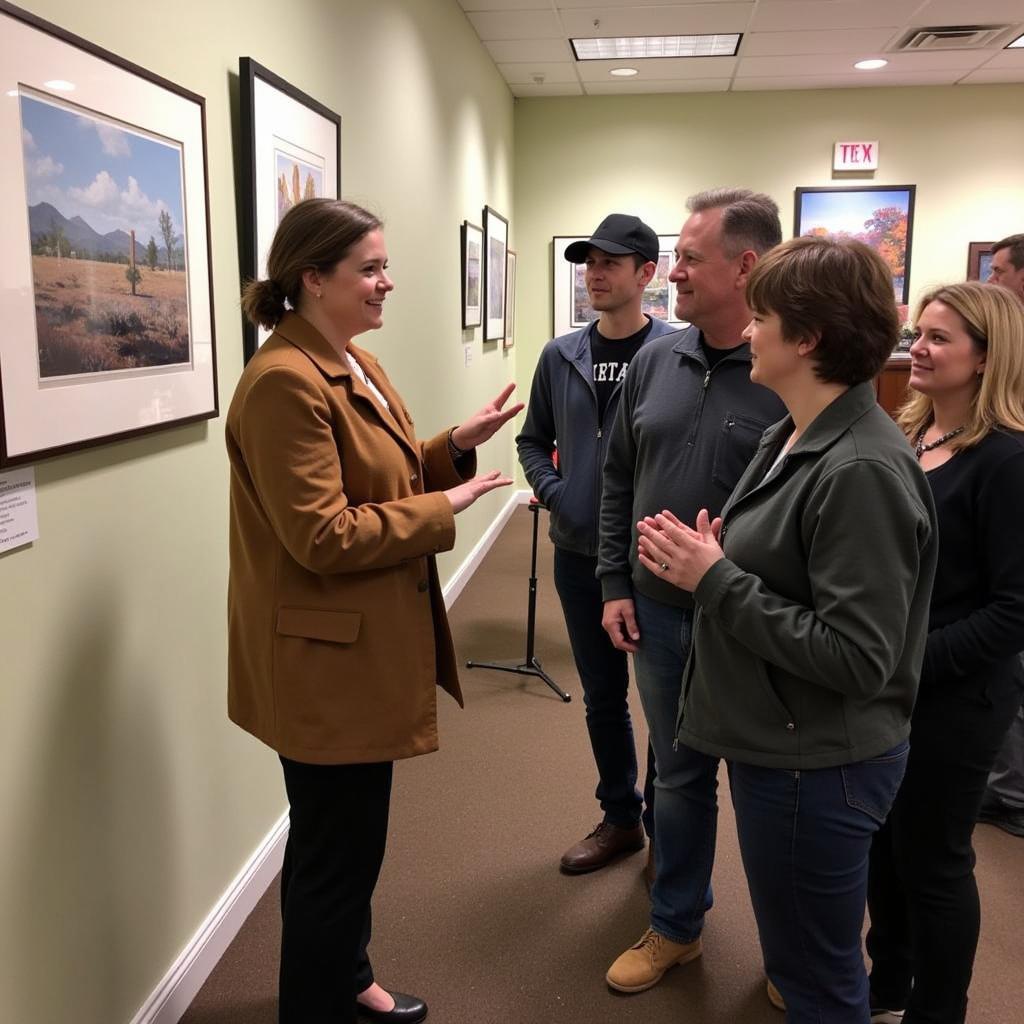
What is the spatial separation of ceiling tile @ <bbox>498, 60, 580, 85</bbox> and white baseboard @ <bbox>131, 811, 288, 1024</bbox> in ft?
16.8

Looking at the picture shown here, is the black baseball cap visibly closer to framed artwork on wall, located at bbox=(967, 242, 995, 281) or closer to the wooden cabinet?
the wooden cabinet

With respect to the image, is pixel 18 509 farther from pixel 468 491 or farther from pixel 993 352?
pixel 993 352

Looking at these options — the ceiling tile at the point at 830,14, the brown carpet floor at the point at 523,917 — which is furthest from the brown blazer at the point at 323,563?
the ceiling tile at the point at 830,14

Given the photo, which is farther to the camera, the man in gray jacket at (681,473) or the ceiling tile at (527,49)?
the ceiling tile at (527,49)

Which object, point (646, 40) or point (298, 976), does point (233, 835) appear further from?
point (646, 40)

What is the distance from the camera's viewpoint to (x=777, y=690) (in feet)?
4.26

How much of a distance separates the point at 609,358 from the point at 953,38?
4368mm

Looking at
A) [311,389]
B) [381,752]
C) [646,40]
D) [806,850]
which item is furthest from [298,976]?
[646,40]

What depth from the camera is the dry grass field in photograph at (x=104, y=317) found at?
135cm

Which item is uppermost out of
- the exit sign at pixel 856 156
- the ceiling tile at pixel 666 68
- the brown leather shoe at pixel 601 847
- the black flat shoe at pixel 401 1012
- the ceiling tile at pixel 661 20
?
the ceiling tile at pixel 666 68

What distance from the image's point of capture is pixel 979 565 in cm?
152

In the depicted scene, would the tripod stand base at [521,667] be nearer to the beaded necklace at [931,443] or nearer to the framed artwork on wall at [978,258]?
Result: the beaded necklace at [931,443]

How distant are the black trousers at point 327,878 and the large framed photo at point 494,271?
4.19m

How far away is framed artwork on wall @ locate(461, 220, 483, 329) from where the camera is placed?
471cm
